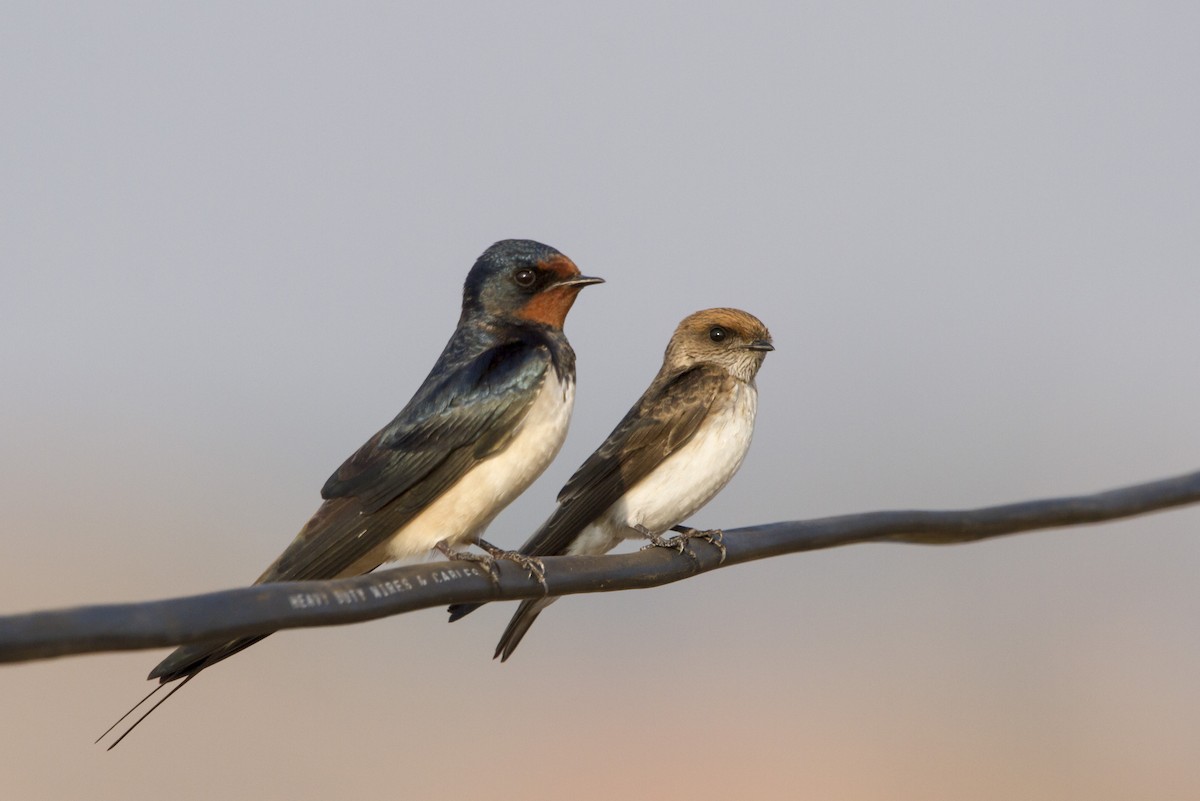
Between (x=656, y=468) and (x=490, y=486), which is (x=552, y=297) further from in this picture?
(x=656, y=468)

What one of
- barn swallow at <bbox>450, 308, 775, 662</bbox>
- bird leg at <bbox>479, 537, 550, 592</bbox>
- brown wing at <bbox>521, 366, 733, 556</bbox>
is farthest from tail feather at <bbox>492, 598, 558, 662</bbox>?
bird leg at <bbox>479, 537, 550, 592</bbox>

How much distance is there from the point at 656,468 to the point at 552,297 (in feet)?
2.72

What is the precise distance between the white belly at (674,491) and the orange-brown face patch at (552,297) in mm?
769

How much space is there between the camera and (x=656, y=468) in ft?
14.0

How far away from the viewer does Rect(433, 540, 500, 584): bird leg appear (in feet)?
7.82

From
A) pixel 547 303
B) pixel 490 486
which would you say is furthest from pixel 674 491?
pixel 490 486

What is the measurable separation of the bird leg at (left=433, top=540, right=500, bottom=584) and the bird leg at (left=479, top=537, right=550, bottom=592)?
1.5 inches

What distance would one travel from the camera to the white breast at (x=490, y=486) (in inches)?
126

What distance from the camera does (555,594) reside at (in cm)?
221

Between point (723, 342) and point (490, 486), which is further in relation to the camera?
point (723, 342)

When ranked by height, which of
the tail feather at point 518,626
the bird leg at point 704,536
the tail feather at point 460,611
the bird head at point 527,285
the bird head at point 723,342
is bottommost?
the tail feather at point 518,626

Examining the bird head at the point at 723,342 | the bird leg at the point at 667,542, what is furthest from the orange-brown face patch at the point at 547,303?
the bird head at the point at 723,342

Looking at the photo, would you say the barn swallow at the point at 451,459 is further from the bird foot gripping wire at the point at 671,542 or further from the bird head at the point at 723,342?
the bird head at the point at 723,342

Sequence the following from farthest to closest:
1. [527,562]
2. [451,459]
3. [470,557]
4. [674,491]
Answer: [674,491] < [451,459] < [470,557] < [527,562]
